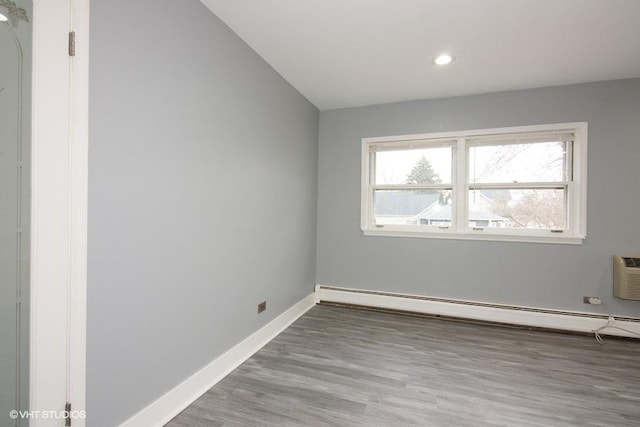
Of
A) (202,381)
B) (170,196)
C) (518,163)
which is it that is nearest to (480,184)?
(518,163)

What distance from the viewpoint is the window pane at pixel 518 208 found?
3.31 meters

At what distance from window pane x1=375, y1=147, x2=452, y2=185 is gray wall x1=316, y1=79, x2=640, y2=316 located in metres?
0.28

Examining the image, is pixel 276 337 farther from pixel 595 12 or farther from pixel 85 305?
pixel 595 12

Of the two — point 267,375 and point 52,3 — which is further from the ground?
point 52,3

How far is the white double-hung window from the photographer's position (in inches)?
128

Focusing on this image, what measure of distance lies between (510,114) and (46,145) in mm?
4034

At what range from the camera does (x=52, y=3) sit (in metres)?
1.25

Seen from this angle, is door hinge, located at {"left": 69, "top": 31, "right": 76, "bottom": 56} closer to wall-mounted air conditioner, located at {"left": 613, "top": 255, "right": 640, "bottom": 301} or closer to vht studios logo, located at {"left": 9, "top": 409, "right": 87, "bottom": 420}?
vht studios logo, located at {"left": 9, "top": 409, "right": 87, "bottom": 420}

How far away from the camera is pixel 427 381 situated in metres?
2.20

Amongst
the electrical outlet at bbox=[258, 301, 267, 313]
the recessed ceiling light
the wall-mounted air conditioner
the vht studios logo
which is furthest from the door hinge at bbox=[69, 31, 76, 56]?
the wall-mounted air conditioner

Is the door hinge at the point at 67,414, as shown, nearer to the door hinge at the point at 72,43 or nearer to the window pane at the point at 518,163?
the door hinge at the point at 72,43

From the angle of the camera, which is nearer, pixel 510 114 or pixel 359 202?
pixel 510 114

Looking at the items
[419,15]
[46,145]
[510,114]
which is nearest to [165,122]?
[46,145]

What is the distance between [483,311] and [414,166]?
1.92 m
